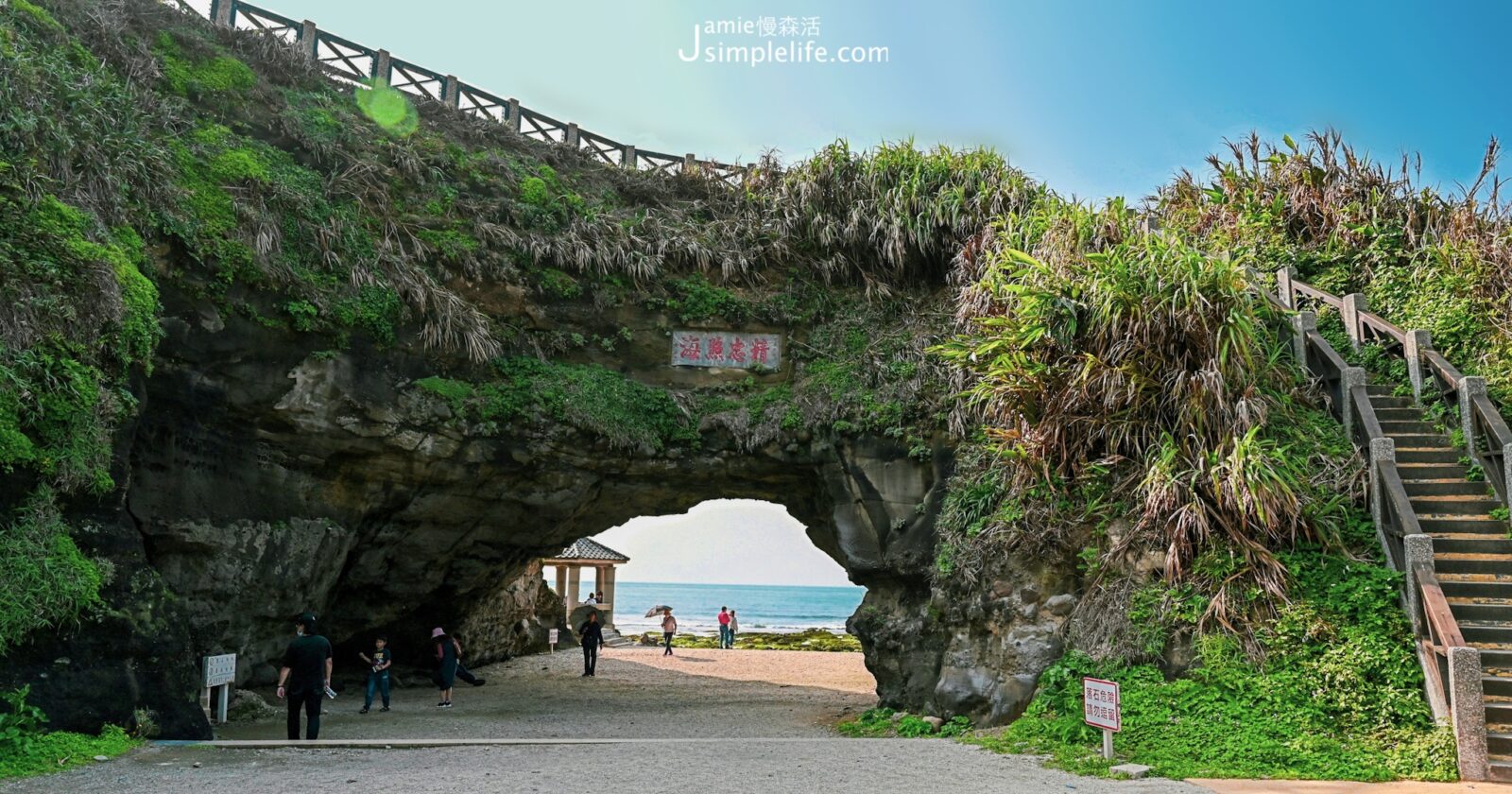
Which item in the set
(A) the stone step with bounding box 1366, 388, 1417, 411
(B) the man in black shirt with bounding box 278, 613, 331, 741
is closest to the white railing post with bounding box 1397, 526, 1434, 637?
(A) the stone step with bounding box 1366, 388, 1417, 411

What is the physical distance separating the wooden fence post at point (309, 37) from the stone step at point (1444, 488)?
15.6 meters

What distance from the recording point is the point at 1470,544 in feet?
28.5

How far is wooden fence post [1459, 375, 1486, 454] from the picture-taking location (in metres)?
9.64

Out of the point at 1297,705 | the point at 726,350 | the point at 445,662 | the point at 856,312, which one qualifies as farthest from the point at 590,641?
the point at 1297,705

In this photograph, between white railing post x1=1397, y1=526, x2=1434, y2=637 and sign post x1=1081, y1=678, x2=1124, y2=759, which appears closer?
sign post x1=1081, y1=678, x2=1124, y2=759

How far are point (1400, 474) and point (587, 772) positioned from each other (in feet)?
27.7

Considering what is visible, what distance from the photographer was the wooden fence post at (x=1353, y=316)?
39.9 ft

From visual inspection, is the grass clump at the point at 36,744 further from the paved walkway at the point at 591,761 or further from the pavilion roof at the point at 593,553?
the pavilion roof at the point at 593,553

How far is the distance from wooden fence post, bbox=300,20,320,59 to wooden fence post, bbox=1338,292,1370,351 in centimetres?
1534

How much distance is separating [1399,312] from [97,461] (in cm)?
1594

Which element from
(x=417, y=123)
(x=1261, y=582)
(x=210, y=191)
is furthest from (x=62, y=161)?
(x=1261, y=582)

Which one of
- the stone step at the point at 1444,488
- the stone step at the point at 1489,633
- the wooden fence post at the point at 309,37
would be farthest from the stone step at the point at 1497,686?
the wooden fence post at the point at 309,37

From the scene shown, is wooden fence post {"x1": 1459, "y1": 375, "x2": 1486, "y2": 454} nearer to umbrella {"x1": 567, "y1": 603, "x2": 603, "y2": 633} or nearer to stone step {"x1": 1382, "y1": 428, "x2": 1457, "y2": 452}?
stone step {"x1": 1382, "y1": 428, "x2": 1457, "y2": 452}

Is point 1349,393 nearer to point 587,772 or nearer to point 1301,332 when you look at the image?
point 1301,332
